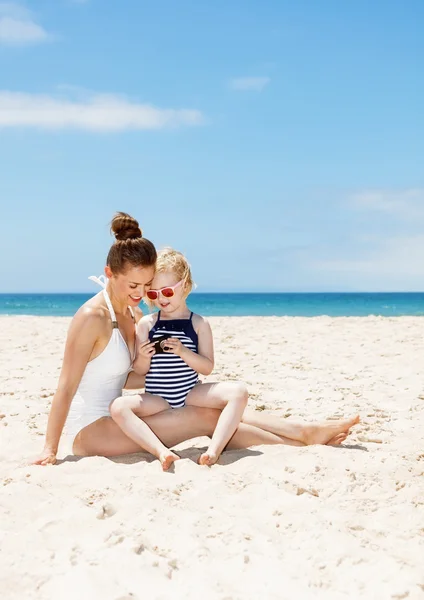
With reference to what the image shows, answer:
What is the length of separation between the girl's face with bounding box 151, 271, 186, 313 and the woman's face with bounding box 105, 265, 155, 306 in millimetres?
60

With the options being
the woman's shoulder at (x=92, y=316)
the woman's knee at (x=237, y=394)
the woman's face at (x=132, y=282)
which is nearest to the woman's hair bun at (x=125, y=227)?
the woman's face at (x=132, y=282)

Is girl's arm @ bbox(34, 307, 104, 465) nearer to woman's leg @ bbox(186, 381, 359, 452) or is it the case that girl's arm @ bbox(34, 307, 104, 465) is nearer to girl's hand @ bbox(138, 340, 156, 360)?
girl's hand @ bbox(138, 340, 156, 360)

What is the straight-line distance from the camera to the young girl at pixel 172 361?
14.3 feet

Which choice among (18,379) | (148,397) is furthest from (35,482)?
(18,379)

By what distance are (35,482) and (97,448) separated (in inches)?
24.6

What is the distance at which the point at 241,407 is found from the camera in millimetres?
4434

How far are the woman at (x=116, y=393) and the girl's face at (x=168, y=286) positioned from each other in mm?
87

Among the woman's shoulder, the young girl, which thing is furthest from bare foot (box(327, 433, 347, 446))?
the woman's shoulder

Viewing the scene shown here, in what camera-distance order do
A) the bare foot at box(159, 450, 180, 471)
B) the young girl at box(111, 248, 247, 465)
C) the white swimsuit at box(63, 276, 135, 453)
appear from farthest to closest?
the white swimsuit at box(63, 276, 135, 453)
the young girl at box(111, 248, 247, 465)
the bare foot at box(159, 450, 180, 471)

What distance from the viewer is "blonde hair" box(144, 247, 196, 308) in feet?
15.2

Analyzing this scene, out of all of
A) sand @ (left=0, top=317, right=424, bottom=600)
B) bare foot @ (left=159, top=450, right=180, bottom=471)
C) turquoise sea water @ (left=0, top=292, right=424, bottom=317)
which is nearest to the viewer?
sand @ (left=0, top=317, right=424, bottom=600)

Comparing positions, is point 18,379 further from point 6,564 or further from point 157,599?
point 157,599

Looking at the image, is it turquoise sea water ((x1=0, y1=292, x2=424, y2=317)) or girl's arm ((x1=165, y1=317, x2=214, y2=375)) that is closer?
girl's arm ((x1=165, y1=317, x2=214, y2=375))

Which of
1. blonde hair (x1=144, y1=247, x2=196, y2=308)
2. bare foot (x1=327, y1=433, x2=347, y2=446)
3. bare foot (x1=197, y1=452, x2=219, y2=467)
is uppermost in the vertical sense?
blonde hair (x1=144, y1=247, x2=196, y2=308)
